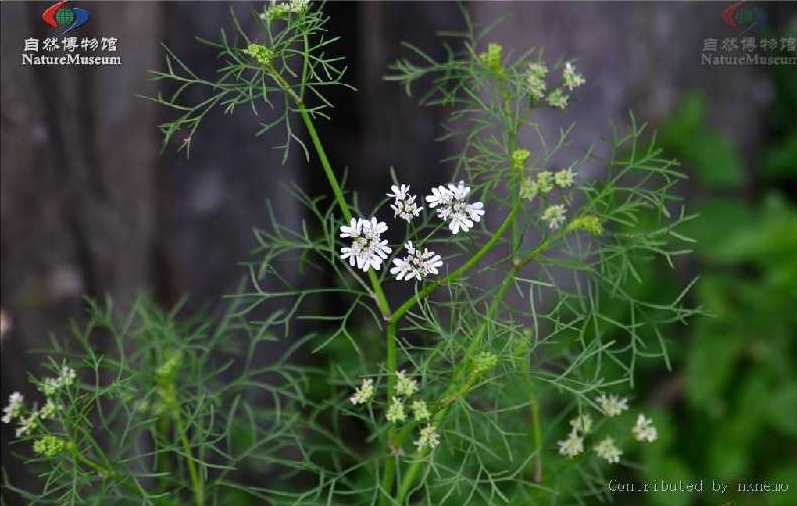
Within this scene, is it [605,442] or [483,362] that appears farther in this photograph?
[605,442]

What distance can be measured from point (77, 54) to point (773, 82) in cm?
217

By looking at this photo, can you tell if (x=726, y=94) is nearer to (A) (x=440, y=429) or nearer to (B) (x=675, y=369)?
(B) (x=675, y=369)

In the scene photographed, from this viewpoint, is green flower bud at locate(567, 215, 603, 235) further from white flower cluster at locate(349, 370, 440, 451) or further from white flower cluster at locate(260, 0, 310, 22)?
white flower cluster at locate(260, 0, 310, 22)

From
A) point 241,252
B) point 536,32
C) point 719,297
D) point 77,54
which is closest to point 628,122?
point 536,32

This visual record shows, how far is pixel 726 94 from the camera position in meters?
2.77

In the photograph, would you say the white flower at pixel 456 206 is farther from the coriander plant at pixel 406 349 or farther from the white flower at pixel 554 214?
the white flower at pixel 554 214

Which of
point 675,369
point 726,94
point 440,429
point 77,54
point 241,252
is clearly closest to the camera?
point 440,429

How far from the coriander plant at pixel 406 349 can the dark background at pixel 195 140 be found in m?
0.09

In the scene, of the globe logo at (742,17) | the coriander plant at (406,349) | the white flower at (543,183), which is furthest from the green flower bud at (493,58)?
the globe logo at (742,17)

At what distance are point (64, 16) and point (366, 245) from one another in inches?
45.1

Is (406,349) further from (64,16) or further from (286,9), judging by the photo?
(64,16)

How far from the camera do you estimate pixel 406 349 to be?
46.8 inches

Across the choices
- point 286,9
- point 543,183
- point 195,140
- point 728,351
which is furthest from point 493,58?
point 728,351

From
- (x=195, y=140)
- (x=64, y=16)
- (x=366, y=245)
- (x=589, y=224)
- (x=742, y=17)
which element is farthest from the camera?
(x=742, y=17)
